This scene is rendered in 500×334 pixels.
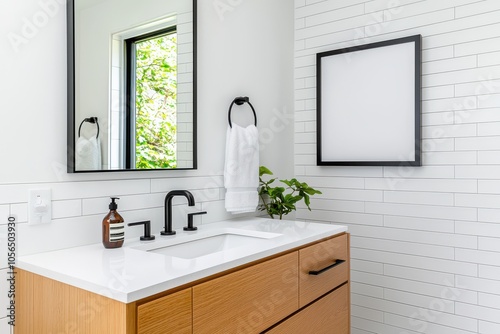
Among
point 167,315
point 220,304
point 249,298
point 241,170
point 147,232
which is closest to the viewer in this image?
point 167,315

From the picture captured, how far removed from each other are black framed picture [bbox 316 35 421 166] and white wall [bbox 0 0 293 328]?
0.94 ft

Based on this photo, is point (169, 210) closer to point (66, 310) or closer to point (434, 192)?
point (66, 310)

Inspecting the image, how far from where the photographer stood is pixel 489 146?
6.61ft

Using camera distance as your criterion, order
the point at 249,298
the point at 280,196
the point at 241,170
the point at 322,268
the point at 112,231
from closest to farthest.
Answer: the point at 249,298 < the point at 112,231 < the point at 322,268 < the point at 241,170 < the point at 280,196

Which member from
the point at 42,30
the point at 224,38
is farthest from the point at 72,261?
the point at 224,38

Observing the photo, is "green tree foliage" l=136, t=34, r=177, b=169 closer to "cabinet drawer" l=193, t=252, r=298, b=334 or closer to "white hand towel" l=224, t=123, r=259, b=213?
"white hand towel" l=224, t=123, r=259, b=213

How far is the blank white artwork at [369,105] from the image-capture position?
226cm

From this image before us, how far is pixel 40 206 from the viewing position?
4.53ft

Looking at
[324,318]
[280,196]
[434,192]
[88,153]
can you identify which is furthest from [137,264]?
[434,192]

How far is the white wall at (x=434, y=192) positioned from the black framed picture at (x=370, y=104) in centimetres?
7

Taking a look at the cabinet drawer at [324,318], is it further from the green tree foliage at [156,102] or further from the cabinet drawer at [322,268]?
the green tree foliage at [156,102]

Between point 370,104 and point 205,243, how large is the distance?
1297 mm

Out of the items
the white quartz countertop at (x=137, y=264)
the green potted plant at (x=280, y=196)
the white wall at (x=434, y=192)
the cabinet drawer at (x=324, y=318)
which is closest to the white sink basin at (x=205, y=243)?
the white quartz countertop at (x=137, y=264)

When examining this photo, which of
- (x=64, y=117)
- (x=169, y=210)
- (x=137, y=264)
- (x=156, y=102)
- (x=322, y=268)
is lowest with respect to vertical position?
(x=322, y=268)
